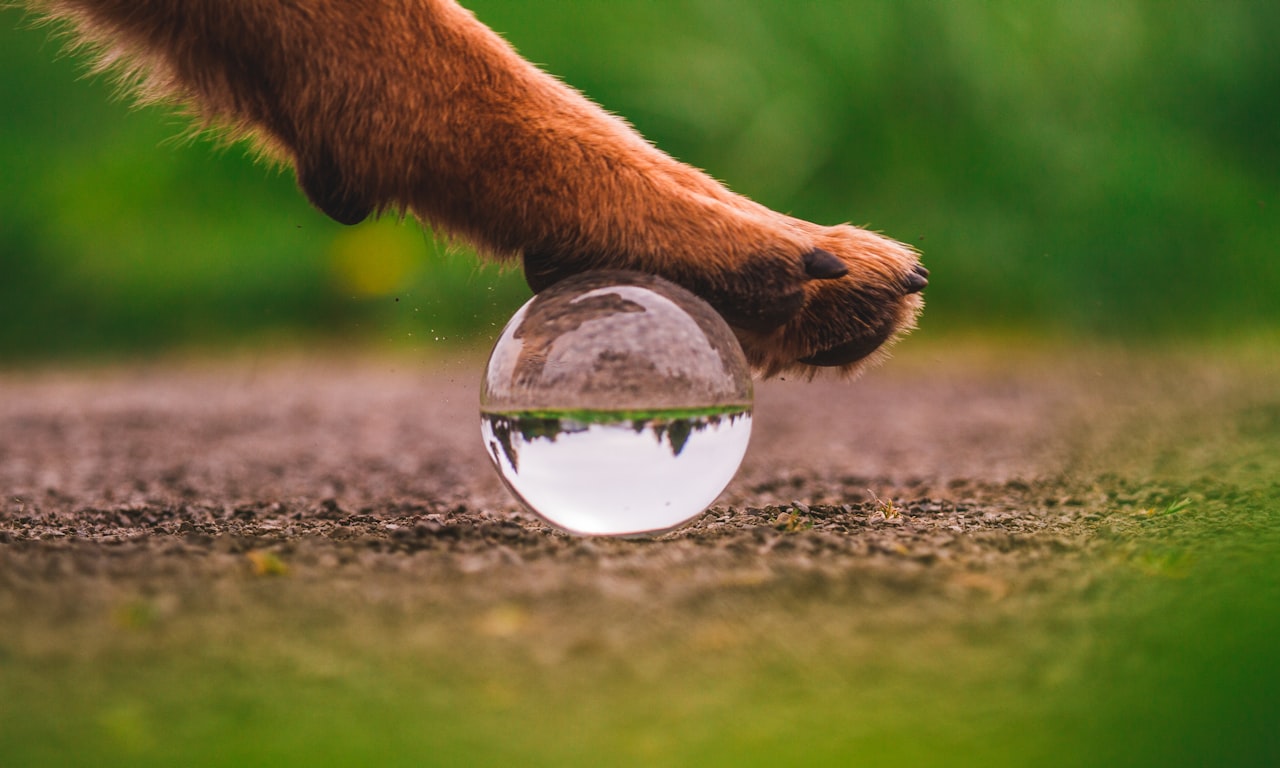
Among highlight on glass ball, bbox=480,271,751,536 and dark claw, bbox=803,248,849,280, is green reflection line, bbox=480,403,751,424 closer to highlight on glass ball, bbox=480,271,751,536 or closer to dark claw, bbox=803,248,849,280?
highlight on glass ball, bbox=480,271,751,536

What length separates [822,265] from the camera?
2076 mm

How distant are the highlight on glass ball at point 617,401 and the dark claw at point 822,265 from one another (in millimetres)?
196

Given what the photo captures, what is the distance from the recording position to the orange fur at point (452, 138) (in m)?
2.00

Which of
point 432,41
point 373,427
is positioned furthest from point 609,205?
point 373,427

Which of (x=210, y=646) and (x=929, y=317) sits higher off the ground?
(x=929, y=317)

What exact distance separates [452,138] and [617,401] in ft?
1.74

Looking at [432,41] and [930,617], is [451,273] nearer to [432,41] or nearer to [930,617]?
[432,41]

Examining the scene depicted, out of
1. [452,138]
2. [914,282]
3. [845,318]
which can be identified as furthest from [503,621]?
[914,282]

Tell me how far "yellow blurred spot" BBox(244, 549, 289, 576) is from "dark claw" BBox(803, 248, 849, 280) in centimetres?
101

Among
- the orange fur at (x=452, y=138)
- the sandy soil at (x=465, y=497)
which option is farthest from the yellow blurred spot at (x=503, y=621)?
the orange fur at (x=452, y=138)

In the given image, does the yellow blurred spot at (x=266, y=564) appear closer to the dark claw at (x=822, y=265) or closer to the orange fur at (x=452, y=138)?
the orange fur at (x=452, y=138)

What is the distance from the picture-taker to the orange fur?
6.55ft

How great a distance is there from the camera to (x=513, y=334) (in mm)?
2031

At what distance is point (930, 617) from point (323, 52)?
1327mm
